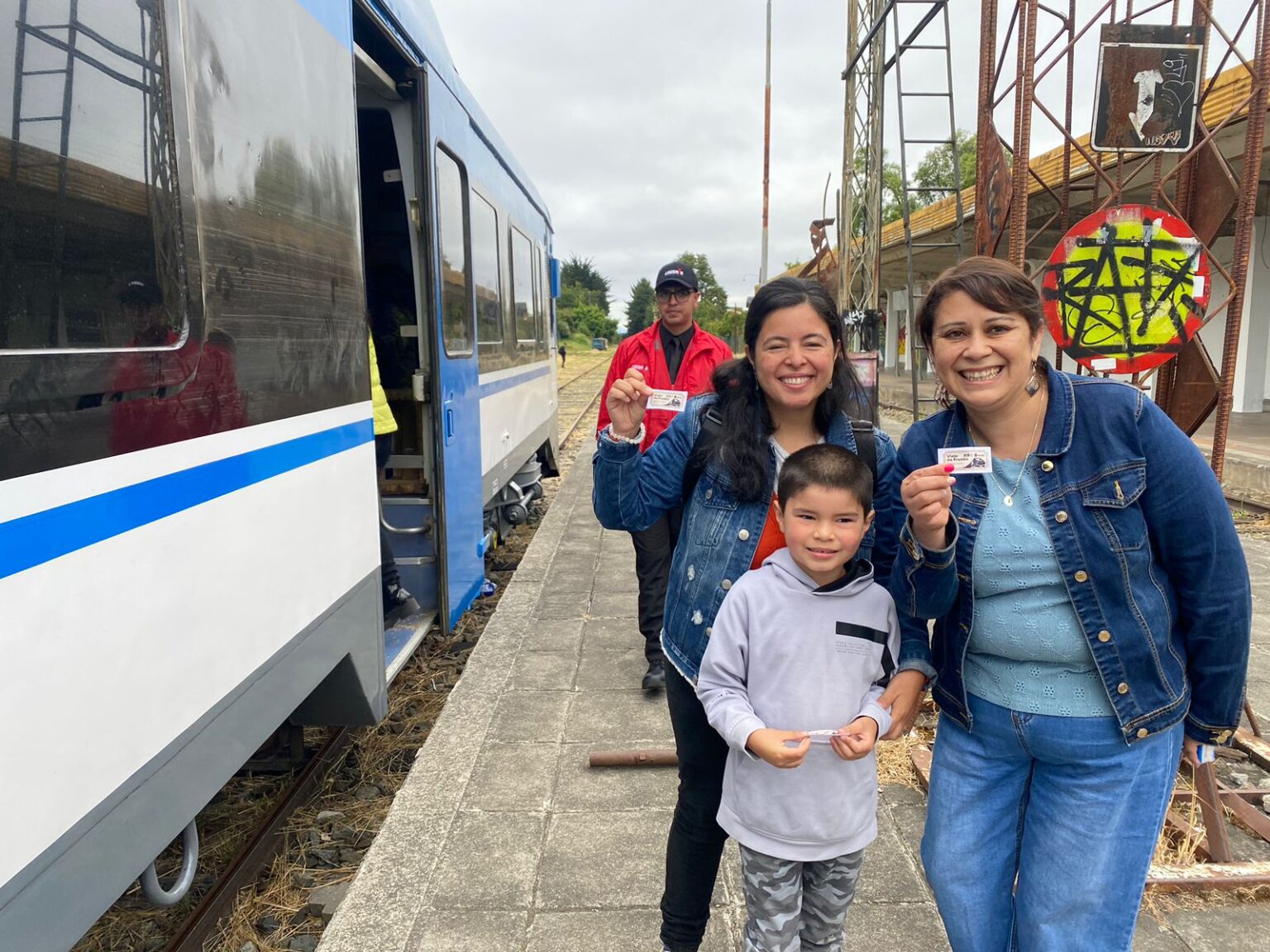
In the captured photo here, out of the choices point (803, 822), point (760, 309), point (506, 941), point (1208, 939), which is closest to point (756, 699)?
point (803, 822)

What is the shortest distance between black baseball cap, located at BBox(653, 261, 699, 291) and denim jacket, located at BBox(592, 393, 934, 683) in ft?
6.50

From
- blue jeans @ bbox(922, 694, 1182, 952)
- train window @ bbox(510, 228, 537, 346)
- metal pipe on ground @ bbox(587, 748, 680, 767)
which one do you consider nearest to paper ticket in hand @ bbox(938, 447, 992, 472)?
blue jeans @ bbox(922, 694, 1182, 952)

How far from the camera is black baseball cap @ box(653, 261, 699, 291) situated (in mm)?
3855

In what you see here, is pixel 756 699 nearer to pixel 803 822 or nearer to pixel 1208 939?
pixel 803 822

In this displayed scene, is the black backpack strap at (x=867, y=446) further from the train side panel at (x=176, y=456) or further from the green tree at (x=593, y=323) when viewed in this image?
the green tree at (x=593, y=323)

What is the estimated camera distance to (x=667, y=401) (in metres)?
1.94

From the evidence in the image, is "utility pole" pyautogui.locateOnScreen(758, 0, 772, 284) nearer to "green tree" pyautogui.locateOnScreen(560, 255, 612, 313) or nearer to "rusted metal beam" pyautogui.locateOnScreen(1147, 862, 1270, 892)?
"rusted metal beam" pyautogui.locateOnScreen(1147, 862, 1270, 892)

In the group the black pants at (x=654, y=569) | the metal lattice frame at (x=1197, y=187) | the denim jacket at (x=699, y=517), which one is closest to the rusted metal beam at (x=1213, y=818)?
the metal lattice frame at (x=1197, y=187)

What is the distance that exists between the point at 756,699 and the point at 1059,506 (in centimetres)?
67

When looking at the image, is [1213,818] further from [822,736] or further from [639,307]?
[639,307]

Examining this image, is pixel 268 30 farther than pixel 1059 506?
Yes

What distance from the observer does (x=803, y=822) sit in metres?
1.71

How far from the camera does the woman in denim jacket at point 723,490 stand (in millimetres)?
1790

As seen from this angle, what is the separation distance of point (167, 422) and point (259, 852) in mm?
1707
